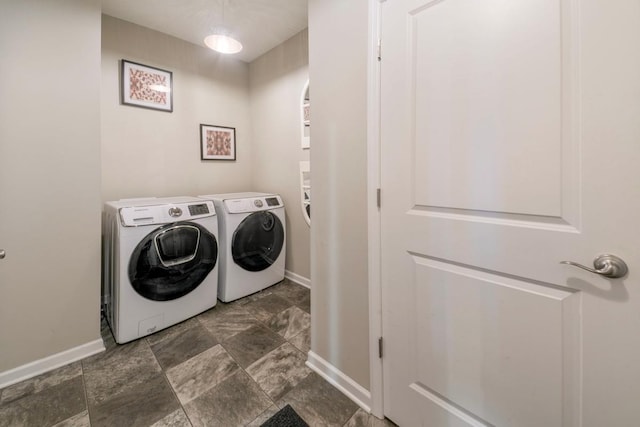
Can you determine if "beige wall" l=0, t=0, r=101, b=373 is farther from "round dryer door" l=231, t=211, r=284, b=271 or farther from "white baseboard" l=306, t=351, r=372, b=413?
"white baseboard" l=306, t=351, r=372, b=413

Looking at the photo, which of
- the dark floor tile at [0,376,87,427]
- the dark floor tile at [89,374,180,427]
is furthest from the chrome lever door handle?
the dark floor tile at [0,376,87,427]

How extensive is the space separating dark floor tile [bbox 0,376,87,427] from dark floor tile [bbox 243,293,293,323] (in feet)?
3.73

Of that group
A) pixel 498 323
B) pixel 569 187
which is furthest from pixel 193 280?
pixel 569 187

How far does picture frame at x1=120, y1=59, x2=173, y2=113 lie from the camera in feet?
7.88

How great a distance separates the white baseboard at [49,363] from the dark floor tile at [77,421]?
541 millimetres

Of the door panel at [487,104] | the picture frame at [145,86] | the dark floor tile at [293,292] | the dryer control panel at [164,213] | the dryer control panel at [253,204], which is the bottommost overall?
the dark floor tile at [293,292]

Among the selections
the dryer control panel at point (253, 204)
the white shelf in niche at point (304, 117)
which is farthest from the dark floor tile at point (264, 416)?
the white shelf in niche at point (304, 117)

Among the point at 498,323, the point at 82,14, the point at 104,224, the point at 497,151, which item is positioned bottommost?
the point at 498,323

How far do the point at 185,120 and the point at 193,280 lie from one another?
166 cm

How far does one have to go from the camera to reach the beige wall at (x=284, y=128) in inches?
109

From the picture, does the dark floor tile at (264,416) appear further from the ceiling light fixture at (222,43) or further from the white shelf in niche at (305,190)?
the ceiling light fixture at (222,43)

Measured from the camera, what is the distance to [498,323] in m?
0.96

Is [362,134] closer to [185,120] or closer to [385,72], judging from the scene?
[385,72]

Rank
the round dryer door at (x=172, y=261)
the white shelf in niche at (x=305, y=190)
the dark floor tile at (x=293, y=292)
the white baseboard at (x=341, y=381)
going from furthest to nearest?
the white shelf in niche at (x=305, y=190) → the dark floor tile at (x=293, y=292) → the round dryer door at (x=172, y=261) → the white baseboard at (x=341, y=381)
